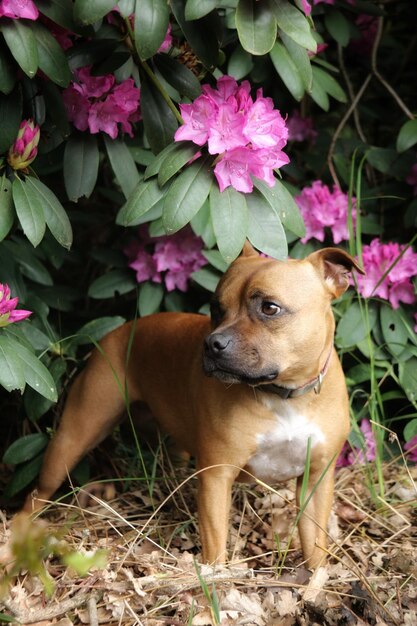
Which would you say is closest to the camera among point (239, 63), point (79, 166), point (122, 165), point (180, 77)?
point (180, 77)

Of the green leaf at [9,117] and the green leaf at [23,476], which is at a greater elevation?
the green leaf at [9,117]

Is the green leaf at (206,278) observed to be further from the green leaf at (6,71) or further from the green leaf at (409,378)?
the green leaf at (6,71)

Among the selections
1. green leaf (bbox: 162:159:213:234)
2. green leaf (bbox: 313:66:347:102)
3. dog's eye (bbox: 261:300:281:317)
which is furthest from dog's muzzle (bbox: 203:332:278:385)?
green leaf (bbox: 313:66:347:102)

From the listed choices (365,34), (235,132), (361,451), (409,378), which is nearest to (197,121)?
(235,132)

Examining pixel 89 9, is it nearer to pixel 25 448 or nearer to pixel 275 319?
pixel 275 319

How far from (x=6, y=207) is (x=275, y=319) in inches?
39.5

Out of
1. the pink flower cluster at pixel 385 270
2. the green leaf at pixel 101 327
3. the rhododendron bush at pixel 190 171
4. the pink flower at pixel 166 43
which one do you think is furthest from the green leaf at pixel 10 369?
the pink flower cluster at pixel 385 270

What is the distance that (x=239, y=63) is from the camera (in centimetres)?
369

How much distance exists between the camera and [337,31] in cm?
Result: 411

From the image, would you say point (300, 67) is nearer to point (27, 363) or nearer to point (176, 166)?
point (176, 166)

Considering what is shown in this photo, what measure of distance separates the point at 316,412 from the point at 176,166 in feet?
3.55

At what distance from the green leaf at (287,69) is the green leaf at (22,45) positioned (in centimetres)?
105

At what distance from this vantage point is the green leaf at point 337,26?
4.11 metres

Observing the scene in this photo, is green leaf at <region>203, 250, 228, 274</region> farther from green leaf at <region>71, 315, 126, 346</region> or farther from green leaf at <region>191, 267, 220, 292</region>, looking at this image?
green leaf at <region>71, 315, 126, 346</region>
